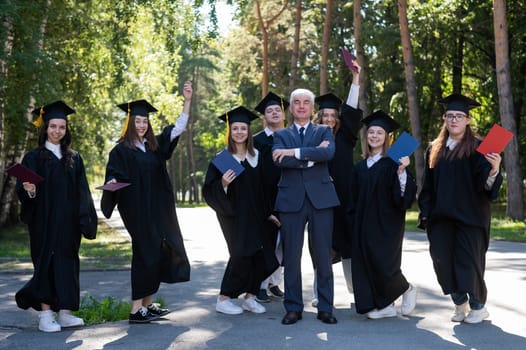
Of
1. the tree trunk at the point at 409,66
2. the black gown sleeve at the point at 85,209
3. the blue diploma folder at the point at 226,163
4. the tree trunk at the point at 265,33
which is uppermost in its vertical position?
the tree trunk at the point at 265,33

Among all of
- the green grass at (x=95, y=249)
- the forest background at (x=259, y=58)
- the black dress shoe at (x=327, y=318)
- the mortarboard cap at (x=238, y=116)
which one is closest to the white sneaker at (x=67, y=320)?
the black dress shoe at (x=327, y=318)

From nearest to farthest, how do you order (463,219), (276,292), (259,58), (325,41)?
(463,219), (276,292), (325,41), (259,58)

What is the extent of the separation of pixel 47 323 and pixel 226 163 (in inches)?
96.3

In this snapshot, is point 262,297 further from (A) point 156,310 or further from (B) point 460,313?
(B) point 460,313

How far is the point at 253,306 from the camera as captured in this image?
826 cm

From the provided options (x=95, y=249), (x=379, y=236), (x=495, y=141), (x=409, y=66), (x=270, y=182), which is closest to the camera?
(x=495, y=141)

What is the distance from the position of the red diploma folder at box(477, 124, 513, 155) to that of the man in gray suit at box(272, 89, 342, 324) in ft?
4.88

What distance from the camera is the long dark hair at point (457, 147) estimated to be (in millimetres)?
7613

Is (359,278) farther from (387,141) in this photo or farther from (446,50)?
(446,50)

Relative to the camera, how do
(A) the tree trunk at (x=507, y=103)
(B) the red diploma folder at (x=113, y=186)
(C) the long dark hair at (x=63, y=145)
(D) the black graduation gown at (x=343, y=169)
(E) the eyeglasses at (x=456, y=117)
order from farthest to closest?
(A) the tree trunk at (x=507, y=103), (D) the black graduation gown at (x=343, y=169), (C) the long dark hair at (x=63, y=145), (E) the eyeglasses at (x=456, y=117), (B) the red diploma folder at (x=113, y=186)

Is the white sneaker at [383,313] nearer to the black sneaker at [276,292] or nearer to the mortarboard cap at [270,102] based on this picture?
the black sneaker at [276,292]

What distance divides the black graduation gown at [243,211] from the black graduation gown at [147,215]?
50 cm

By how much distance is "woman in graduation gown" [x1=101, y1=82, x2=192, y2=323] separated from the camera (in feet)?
25.3

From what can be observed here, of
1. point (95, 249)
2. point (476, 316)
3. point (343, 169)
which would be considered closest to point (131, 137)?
point (343, 169)
